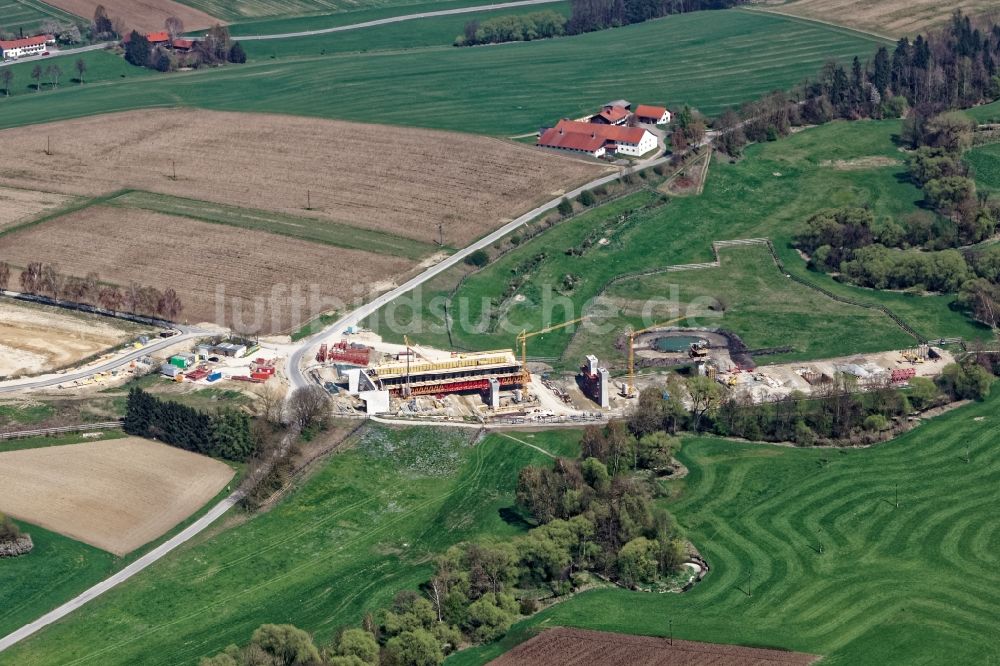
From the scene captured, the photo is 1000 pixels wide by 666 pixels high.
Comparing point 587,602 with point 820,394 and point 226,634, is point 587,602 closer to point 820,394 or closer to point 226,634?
point 226,634

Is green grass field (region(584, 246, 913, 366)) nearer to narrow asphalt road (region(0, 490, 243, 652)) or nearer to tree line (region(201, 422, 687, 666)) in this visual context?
tree line (region(201, 422, 687, 666))

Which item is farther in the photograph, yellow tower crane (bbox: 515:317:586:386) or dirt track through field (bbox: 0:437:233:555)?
yellow tower crane (bbox: 515:317:586:386)

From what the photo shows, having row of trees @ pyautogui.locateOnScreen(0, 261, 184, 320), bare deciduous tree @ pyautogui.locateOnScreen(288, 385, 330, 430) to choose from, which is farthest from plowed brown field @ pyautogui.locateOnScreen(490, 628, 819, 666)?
row of trees @ pyautogui.locateOnScreen(0, 261, 184, 320)

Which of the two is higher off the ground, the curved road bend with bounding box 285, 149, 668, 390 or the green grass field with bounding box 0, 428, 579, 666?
the curved road bend with bounding box 285, 149, 668, 390

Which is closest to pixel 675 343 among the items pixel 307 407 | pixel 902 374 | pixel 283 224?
pixel 902 374

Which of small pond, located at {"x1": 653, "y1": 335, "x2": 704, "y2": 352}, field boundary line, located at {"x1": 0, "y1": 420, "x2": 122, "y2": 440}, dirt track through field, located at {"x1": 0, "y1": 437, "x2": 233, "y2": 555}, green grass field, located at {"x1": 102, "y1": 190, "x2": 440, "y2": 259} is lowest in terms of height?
dirt track through field, located at {"x1": 0, "y1": 437, "x2": 233, "y2": 555}

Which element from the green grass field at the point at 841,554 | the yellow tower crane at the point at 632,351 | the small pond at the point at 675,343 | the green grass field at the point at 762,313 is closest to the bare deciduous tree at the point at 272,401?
the green grass field at the point at 762,313

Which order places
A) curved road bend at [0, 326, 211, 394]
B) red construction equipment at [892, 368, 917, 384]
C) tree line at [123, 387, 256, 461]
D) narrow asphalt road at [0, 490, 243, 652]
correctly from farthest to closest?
red construction equipment at [892, 368, 917, 384] → curved road bend at [0, 326, 211, 394] → tree line at [123, 387, 256, 461] → narrow asphalt road at [0, 490, 243, 652]

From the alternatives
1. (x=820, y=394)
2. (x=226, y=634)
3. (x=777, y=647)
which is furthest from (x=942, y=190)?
(x=226, y=634)
